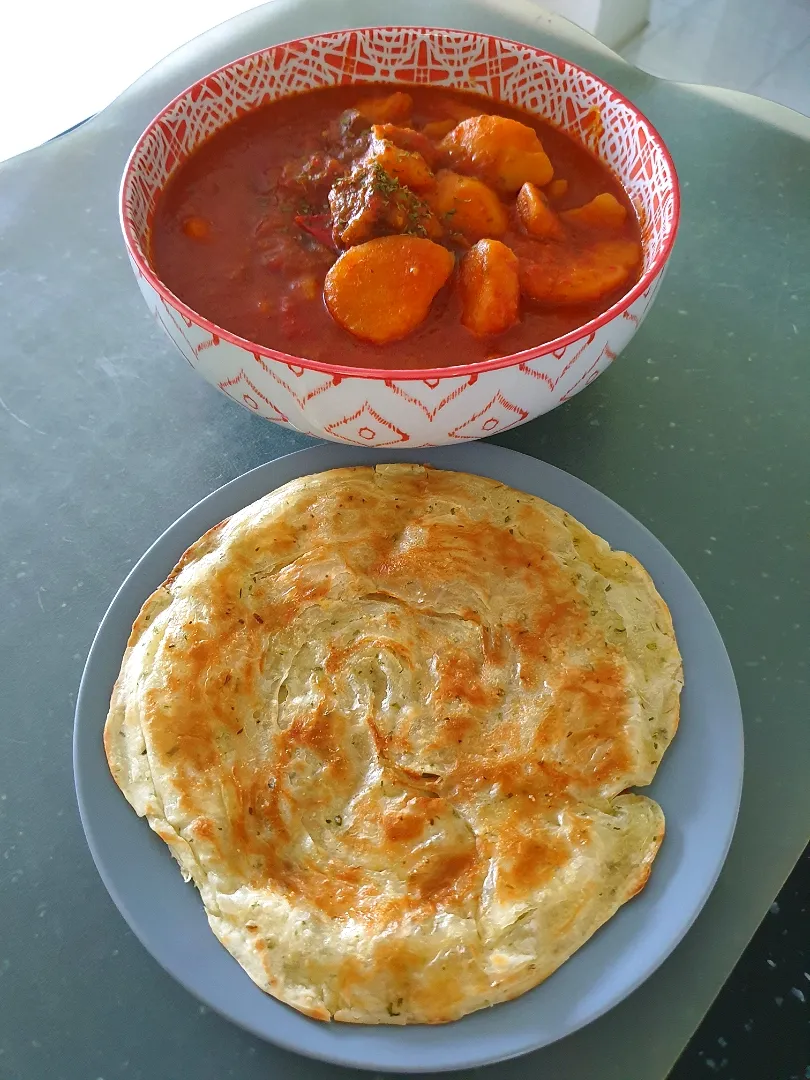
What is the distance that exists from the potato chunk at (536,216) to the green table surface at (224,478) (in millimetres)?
301

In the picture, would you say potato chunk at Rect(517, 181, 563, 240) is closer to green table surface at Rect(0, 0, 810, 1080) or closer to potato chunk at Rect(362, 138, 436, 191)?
potato chunk at Rect(362, 138, 436, 191)

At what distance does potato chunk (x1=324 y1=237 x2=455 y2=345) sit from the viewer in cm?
126

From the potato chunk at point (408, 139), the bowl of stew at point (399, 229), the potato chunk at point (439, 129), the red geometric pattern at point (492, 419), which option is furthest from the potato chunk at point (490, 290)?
the potato chunk at point (439, 129)

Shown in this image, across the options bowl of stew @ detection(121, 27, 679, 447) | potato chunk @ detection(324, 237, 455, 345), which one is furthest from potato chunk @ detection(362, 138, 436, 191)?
potato chunk @ detection(324, 237, 455, 345)

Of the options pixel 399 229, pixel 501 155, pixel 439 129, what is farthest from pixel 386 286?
pixel 439 129

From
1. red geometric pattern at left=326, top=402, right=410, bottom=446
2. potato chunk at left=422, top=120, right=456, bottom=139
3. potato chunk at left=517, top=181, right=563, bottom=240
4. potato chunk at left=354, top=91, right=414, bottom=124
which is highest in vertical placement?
potato chunk at left=354, top=91, right=414, bottom=124

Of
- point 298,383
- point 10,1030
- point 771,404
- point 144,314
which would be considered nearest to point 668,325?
point 771,404

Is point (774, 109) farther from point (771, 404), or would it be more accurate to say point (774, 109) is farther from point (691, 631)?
point (691, 631)

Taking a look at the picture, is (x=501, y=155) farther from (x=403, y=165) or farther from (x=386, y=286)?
(x=386, y=286)

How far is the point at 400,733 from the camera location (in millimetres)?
1172

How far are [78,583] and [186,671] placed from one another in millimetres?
324

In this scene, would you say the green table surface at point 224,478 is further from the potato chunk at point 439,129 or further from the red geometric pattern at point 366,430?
the potato chunk at point 439,129

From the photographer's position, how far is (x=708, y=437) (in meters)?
1.51

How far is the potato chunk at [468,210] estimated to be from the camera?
1.37m
